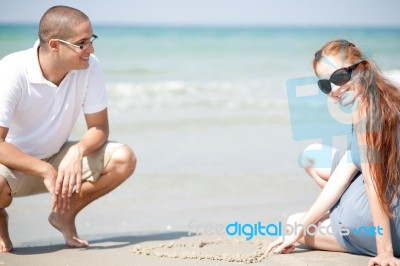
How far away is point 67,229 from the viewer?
3738 mm

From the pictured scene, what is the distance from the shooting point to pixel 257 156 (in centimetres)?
626

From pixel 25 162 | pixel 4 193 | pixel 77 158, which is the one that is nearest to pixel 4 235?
pixel 4 193

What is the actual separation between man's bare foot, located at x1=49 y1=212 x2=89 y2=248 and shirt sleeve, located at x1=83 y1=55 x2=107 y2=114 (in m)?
0.65

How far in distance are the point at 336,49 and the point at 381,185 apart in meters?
0.73

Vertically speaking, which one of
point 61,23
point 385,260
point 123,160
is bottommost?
point 385,260

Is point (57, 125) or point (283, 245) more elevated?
point (57, 125)

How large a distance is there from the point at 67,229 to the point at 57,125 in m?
0.62

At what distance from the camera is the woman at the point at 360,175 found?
9.84ft

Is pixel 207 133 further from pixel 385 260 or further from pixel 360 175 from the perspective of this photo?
pixel 385 260

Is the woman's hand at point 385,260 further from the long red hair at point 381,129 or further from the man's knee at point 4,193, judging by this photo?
the man's knee at point 4,193

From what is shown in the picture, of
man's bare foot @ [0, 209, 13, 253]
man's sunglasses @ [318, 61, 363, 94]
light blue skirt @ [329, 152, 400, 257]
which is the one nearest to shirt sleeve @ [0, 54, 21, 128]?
man's bare foot @ [0, 209, 13, 253]

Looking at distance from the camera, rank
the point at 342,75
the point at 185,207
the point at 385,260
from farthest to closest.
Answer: the point at 185,207 < the point at 342,75 < the point at 385,260

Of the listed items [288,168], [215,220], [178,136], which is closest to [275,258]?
[215,220]

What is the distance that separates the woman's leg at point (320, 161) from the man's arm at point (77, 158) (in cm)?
121
